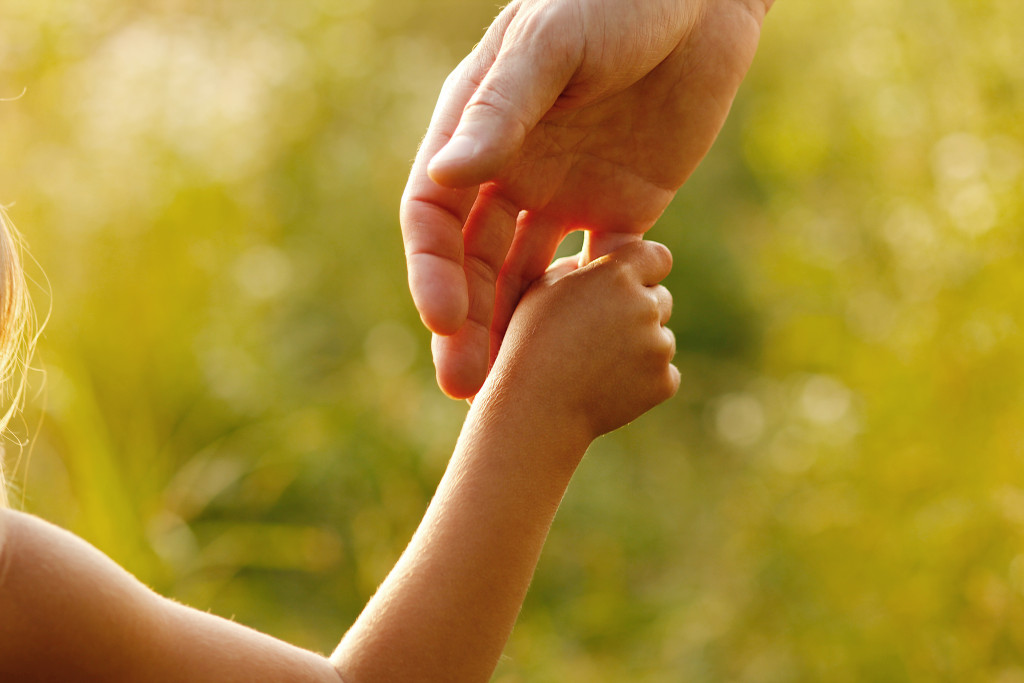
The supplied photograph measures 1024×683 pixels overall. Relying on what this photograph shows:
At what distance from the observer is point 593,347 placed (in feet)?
2.73

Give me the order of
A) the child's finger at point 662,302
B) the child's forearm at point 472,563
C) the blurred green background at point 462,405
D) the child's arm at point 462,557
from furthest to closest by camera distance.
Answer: the blurred green background at point 462,405 → the child's finger at point 662,302 → the child's forearm at point 472,563 → the child's arm at point 462,557

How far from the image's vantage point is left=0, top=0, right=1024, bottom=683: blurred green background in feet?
5.78

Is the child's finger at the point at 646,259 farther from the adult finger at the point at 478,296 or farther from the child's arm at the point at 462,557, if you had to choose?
the adult finger at the point at 478,296

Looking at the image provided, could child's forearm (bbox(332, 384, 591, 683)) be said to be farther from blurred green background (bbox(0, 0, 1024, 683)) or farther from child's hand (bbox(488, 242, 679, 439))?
blurred green background (bbox(0, 0, 1024, 683))

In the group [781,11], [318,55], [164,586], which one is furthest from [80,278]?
[781,11]

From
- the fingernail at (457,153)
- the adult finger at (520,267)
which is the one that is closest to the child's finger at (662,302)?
the adult finger at (520,267)

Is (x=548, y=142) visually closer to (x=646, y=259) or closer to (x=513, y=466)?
(x=646, y=259)

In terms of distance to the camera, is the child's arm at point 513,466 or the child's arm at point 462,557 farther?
the child's arm at point 513,466

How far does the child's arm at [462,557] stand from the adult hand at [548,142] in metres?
0.06

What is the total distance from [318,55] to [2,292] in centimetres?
294

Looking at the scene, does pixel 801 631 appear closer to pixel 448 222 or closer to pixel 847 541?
pixel 847 541

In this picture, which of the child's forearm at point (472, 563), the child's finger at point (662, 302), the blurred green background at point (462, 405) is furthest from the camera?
the blurred green background at point (462, 405)

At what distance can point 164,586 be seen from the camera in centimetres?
208

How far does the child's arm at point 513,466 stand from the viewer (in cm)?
73
